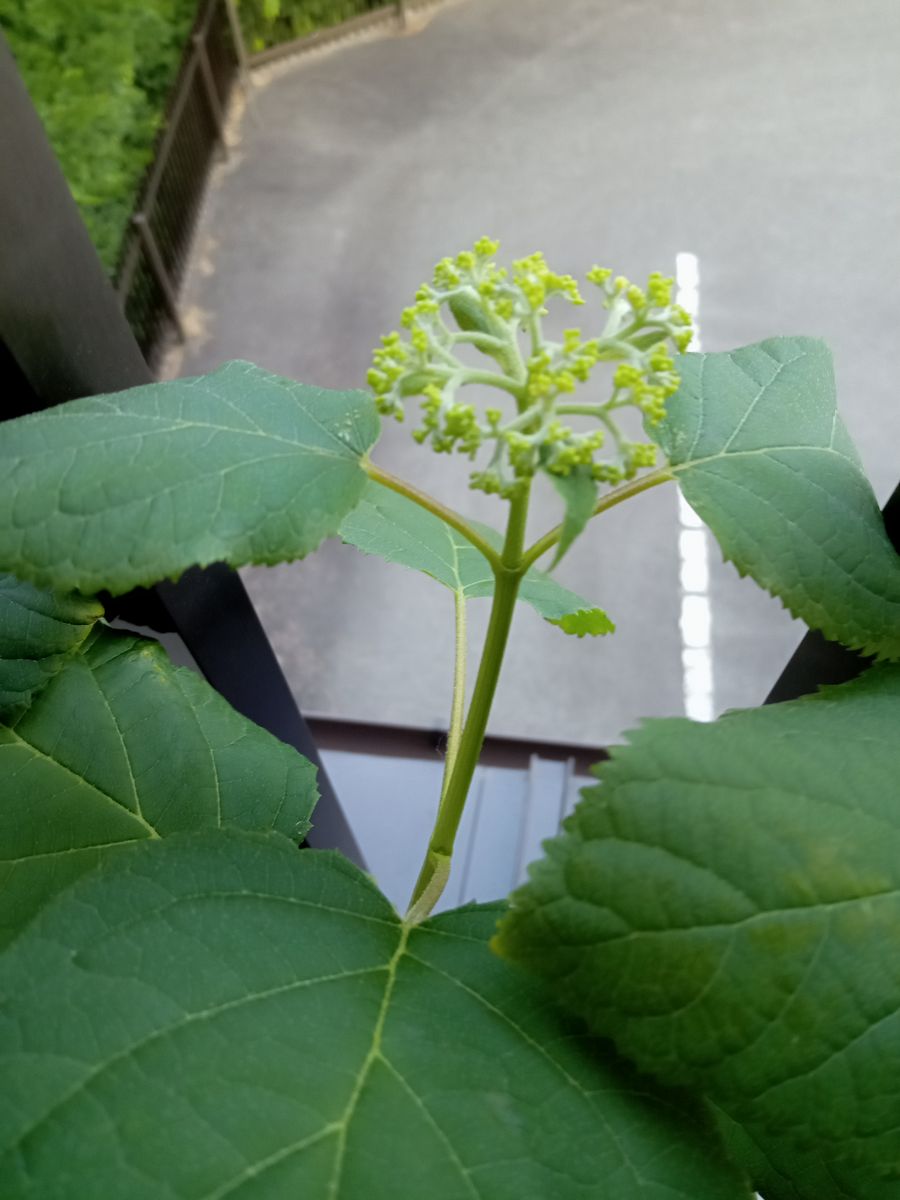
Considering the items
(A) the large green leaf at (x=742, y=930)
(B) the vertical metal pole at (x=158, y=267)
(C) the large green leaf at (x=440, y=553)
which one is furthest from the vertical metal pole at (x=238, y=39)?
(A) the large green leaf at (x=742, y=930)

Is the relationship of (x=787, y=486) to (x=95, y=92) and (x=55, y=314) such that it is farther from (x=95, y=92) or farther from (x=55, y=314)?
(x=95, y=92)

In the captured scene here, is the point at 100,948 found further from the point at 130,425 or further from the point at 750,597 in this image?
the point at 750,597

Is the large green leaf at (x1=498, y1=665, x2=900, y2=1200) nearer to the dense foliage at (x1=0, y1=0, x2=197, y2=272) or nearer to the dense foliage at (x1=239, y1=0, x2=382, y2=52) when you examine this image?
the dense foliage at (x1=0, y1=0, x2=197, y2=272)

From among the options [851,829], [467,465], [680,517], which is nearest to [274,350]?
[467,465]

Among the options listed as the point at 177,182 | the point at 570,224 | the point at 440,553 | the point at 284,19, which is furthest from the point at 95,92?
the point at 440,553

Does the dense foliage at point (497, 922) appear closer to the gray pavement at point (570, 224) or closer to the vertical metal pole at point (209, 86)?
the gray pavement at point (570, 224)

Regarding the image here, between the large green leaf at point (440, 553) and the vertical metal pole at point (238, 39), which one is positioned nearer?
the large green leaf at point (440, 553)
